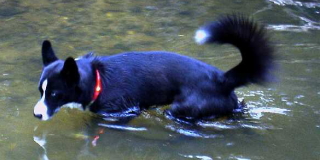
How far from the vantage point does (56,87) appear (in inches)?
165

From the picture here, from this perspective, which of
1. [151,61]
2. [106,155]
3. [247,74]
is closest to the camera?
[106,155]

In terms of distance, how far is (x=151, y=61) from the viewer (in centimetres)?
459

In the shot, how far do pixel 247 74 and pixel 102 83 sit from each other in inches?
51.9

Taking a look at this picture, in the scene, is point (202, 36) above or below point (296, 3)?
above

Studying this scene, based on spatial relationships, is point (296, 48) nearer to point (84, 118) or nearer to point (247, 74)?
point (247, 74)

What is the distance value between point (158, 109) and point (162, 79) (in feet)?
1.44

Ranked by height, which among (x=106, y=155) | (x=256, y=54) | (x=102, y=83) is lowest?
(x=106, y=155)

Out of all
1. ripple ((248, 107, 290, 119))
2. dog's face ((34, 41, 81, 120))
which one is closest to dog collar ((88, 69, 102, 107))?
dog's face ((34, 41, 81, 120))

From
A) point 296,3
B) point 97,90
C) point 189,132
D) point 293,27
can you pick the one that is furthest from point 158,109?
point 296,3

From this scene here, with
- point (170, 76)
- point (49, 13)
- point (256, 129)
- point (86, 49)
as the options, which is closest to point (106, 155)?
point (170, 76)

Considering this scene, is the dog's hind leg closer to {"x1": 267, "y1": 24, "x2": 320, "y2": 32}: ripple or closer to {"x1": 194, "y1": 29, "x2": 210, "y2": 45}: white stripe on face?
{"x1": 194, "y1": 29, "x2": 210, "y2": 45}: white stripe on face

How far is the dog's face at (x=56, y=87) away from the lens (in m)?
4.14

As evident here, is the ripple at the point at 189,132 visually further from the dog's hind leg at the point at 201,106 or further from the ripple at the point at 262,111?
the ripple at the point at 262,111

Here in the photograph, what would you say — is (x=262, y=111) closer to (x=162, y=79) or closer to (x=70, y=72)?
(x=162, y=79)
